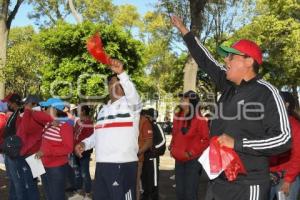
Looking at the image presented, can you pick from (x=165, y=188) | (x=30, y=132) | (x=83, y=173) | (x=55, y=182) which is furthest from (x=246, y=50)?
(x=165, y=188)

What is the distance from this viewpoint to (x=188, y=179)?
25.5 feet

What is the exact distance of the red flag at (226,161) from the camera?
3.62 metres

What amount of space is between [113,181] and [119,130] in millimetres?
539

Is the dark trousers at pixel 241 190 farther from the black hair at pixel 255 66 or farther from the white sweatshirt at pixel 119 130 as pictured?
the white sweatshirt at pixel 119 130

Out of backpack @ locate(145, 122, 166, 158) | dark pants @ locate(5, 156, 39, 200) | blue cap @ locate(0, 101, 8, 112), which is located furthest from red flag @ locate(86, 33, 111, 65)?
backpack @ locate(145, 122, 166, 158)

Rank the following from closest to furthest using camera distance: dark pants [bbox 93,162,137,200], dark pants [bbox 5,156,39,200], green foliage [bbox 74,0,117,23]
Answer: dark pants [bbox 93,162,137,200] < dark pants [bbox 5,156,39,200] < green foliage [bbox 74,0,117,23]

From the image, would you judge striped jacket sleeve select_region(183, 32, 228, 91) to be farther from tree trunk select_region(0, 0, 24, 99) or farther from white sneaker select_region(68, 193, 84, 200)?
tree trunk select_region(0, 0, 24, 99)

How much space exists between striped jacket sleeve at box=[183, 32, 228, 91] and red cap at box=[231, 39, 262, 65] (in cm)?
45

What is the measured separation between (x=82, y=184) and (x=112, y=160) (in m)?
5.93

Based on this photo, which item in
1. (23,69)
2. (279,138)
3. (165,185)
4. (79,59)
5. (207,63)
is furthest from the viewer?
(79,59)

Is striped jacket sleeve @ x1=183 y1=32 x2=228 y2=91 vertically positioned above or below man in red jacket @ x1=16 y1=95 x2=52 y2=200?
above

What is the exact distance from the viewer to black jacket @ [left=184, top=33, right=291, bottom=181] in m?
3.58

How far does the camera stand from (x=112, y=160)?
558 centimetres

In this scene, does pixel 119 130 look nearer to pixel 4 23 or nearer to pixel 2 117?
pixel 2 117
